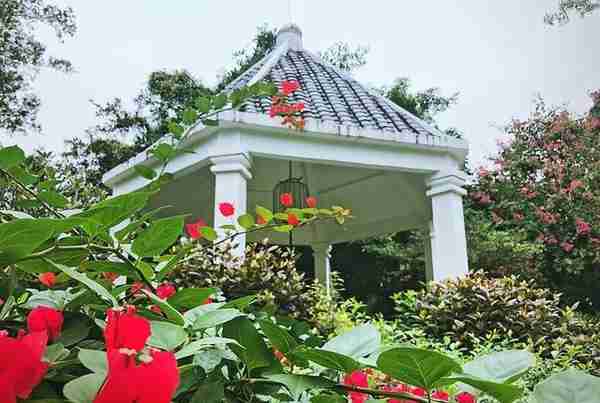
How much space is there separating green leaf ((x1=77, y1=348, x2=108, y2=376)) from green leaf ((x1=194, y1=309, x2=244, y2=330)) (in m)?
0.13

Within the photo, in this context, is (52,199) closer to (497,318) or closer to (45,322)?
(45,322)

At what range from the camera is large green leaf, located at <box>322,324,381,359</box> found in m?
0.45

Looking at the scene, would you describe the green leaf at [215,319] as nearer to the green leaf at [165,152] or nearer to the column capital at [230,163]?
the green leaf at [165,152]

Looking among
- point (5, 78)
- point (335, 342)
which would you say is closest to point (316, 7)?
point (5, 78)

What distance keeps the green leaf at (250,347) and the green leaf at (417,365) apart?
11cm

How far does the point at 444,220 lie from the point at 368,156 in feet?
3.39

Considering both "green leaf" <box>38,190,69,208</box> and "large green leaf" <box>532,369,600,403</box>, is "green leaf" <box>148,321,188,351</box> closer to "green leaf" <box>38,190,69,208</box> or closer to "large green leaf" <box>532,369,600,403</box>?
"large green leaf" <box>532,369,600,403</box>

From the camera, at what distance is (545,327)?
13.4ft

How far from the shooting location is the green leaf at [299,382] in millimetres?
415

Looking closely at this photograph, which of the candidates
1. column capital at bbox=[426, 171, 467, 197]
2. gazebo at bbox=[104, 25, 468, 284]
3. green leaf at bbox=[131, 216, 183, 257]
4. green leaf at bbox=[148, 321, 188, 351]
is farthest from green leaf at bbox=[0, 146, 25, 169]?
column capital at bbox=[426, 171, 467, 197]

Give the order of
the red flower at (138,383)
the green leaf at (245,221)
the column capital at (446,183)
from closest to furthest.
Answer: the red flower at (138,383), the green leaf at (245,221), the column capital at (446,183)

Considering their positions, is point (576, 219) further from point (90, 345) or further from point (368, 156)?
point (90, 345)

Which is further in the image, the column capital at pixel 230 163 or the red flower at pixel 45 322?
the column capital at pixel 230 163

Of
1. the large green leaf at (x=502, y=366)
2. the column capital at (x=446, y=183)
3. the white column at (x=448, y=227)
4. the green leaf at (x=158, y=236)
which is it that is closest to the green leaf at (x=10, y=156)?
the green leaf at (x=158, y=236)
